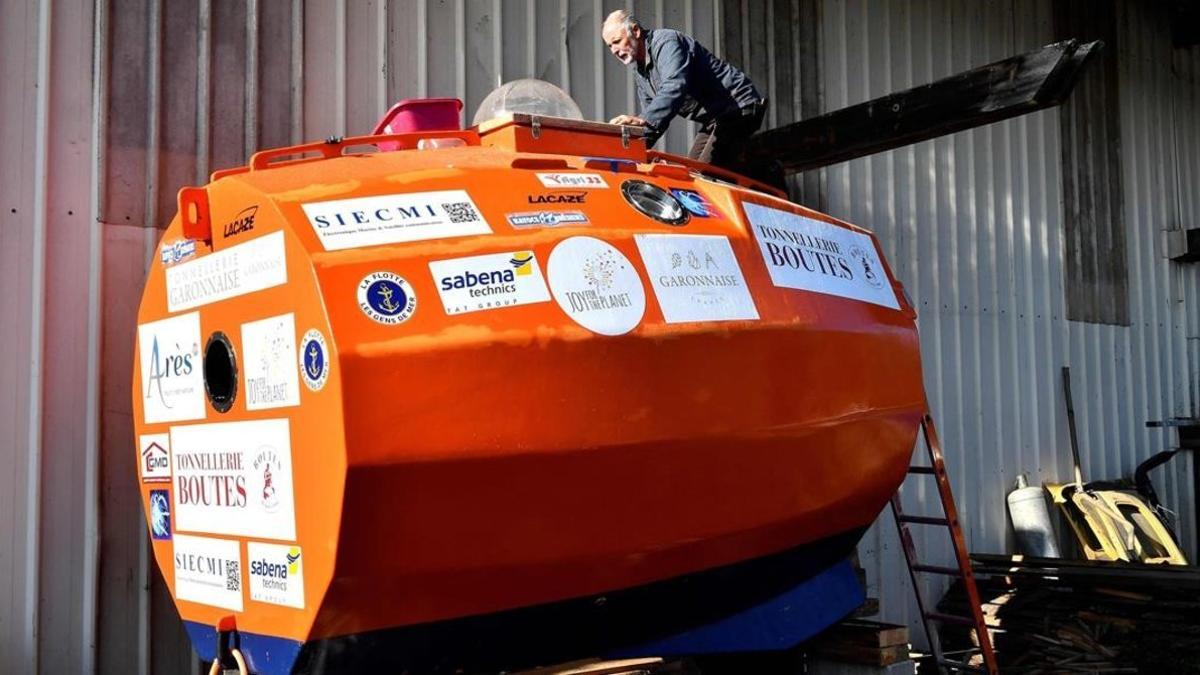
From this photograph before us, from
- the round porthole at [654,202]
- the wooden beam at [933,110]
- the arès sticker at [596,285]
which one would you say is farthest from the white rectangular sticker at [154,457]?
the wooden beam at [933,110]

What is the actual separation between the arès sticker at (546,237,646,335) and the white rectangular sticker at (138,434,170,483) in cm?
139

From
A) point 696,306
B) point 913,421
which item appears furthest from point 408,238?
point 913,421

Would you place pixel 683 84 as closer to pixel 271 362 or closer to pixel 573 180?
Answer: pixel 573 180

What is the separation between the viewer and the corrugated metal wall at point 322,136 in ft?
14.7

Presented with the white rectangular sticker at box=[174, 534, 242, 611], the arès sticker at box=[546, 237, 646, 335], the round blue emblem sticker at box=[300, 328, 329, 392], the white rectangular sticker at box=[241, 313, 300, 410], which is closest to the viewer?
the round blue emblem sticker at box=[300, 328, 329, 392]

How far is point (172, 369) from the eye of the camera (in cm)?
349

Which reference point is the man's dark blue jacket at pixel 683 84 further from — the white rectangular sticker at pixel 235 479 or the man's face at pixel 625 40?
the white rectangular sticker at pixel 235 479

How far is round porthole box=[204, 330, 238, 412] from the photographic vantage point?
3.16 m

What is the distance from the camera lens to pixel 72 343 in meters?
4.56

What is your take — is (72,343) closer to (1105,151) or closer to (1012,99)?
(1012,99)

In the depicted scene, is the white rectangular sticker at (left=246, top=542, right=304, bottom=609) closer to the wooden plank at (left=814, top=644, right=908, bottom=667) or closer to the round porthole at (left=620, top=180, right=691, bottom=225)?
the round porthole at (left=620, top=180, right=691, bottom=225)

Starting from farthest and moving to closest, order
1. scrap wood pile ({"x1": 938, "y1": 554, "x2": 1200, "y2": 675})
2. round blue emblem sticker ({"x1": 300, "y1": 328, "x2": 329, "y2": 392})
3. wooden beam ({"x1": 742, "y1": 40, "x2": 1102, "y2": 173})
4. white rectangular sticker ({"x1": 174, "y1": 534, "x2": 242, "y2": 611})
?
scrap wood pile ({"x1": 938, "y1": 554, "x2": 1200, "y2": 675}) → wooden beam ({"x1": 742, "y1": 40, "x2": 1102, "y2": 173}) → white rectangular sticker ({"x1": 174, "y1": 534, "x2": 242, "y2": 611}) → round blue emblem sticker ({"x1": 300, "y1": 328, "x2": 329, "y2": 392})

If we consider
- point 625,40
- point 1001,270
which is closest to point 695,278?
point 625,40

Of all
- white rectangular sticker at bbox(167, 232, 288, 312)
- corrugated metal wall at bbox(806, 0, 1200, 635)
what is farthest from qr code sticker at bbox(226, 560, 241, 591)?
corrugated metal wall at bbox(806, 0, 1200, 635)
